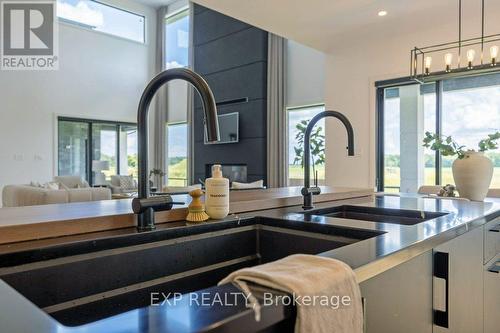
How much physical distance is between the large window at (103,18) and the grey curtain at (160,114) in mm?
456

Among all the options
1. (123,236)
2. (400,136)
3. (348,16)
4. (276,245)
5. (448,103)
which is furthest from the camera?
(400,136)

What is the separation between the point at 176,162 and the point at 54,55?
3562 millimetres

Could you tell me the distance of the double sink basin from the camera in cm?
81

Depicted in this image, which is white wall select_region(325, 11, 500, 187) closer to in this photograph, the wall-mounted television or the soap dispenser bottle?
the wall-mounted television

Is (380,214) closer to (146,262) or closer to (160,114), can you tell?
(146,262)

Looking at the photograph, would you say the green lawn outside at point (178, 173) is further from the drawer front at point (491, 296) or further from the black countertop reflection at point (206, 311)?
the black countertop reflection at point (206, 311)

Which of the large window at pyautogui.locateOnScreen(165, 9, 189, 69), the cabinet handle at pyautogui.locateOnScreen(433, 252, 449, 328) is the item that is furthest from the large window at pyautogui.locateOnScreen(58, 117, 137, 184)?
the cabinet handle at pyautogui.locateOnScreen(433, 252, 449, 328)

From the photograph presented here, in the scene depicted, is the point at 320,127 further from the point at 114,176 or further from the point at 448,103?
the point at 114,176

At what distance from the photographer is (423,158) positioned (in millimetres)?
4883

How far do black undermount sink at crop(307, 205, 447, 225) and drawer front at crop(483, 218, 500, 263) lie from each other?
174 millimetres

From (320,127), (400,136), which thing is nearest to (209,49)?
(320,127)

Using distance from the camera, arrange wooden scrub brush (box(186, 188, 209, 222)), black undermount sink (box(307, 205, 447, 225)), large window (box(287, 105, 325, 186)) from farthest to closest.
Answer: large window (box(287, 105, 325, 186)) → black undermount sink (box(307, 205, 447, 225)) → wooden scrub brush (box(186, 188, 209, 222))

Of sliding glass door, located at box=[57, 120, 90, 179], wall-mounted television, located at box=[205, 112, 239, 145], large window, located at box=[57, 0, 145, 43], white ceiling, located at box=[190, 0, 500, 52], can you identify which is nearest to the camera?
white ceiling, located at box=[190, 0, 500, 52]

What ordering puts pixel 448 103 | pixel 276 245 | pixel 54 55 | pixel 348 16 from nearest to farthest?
pixel 276 245 < pixel 348 16 < pixel 448 103 < pixel 54 55
